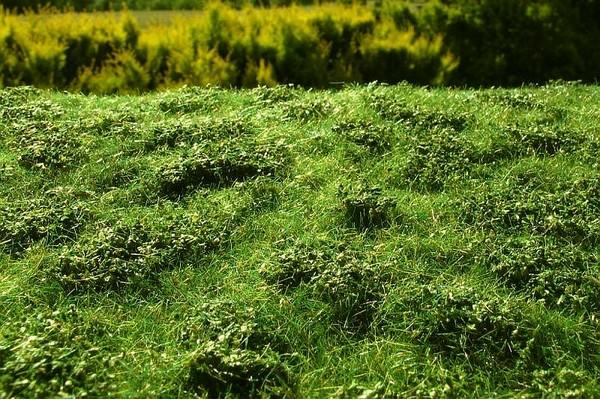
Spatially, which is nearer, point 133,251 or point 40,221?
point 133,251

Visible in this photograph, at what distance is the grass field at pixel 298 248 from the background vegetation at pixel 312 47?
1219mm

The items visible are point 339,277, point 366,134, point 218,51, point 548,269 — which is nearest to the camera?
point 339,277

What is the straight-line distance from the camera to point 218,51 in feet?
25.7

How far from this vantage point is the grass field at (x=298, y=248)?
141 inches

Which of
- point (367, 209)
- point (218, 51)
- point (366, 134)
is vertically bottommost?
point (367, 209)

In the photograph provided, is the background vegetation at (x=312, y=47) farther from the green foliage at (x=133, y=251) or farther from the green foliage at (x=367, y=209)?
the green foliage at (x=133, y=251)

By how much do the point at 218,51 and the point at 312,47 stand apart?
3.30ft

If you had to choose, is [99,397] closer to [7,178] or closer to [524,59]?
[7,178]

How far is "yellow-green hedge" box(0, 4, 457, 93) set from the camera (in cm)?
755

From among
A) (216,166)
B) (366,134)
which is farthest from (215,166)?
(366,134)

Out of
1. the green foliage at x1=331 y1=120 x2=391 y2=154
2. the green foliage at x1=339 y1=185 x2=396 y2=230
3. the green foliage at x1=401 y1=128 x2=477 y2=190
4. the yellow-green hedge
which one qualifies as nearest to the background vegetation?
the yellow-green hedge

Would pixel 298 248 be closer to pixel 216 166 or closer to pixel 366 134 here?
pixel 216 166

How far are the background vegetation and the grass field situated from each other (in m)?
1.22

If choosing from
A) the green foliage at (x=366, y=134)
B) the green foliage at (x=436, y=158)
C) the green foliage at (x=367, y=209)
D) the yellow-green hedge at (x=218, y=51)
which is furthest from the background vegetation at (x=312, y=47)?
the green foliage at (x=367, y=209)
